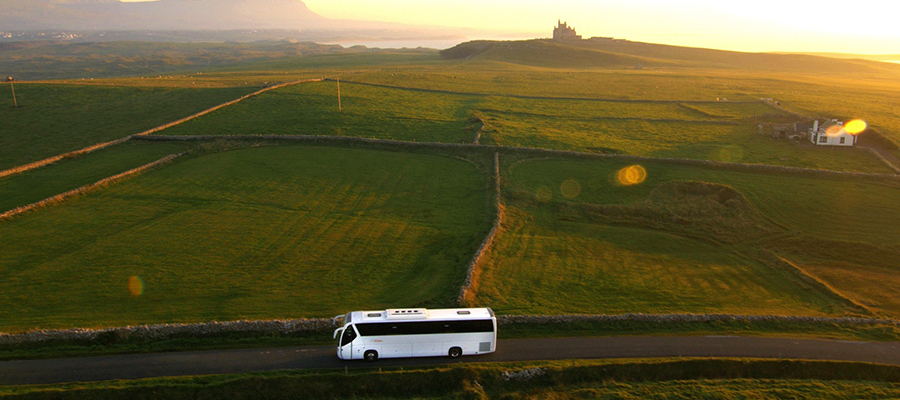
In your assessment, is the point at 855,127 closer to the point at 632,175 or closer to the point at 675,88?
the point at 632,175

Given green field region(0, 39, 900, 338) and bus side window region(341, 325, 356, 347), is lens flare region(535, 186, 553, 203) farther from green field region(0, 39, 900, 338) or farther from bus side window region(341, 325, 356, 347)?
bus side window region(341, 325, 356, 347)

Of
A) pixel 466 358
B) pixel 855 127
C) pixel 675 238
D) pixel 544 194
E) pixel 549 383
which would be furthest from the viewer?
Answer: pixel 855 127

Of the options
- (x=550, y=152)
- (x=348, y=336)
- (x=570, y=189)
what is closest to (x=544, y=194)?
(x=570, y=189)

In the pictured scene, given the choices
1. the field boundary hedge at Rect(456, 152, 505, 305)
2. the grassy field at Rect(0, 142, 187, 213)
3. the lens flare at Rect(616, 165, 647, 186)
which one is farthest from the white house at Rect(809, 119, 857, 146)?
the grassy field at Rect(0, 142, 187, 213)

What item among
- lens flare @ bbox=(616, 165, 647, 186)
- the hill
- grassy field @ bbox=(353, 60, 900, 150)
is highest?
the hill

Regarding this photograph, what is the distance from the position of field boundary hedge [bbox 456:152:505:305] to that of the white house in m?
38.1

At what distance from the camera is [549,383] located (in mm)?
20031

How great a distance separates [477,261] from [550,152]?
24355mm

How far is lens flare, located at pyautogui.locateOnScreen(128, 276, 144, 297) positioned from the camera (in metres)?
25.4

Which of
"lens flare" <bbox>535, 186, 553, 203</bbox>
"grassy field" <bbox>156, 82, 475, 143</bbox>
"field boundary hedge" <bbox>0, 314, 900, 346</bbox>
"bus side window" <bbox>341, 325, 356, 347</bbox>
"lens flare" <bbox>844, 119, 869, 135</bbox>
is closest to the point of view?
"bus side window" <bbox>341, 325, 356, 347</bbox>

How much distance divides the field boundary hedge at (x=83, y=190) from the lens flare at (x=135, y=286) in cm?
1407

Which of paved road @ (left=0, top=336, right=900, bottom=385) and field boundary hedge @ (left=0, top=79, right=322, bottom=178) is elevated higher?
field boundary hedge @ (left=0, top=79, right=322, bottom=178)

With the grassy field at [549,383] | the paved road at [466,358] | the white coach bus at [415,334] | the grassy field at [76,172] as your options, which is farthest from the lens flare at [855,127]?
the grassy field at [76,172]

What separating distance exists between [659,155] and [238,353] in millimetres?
43262
